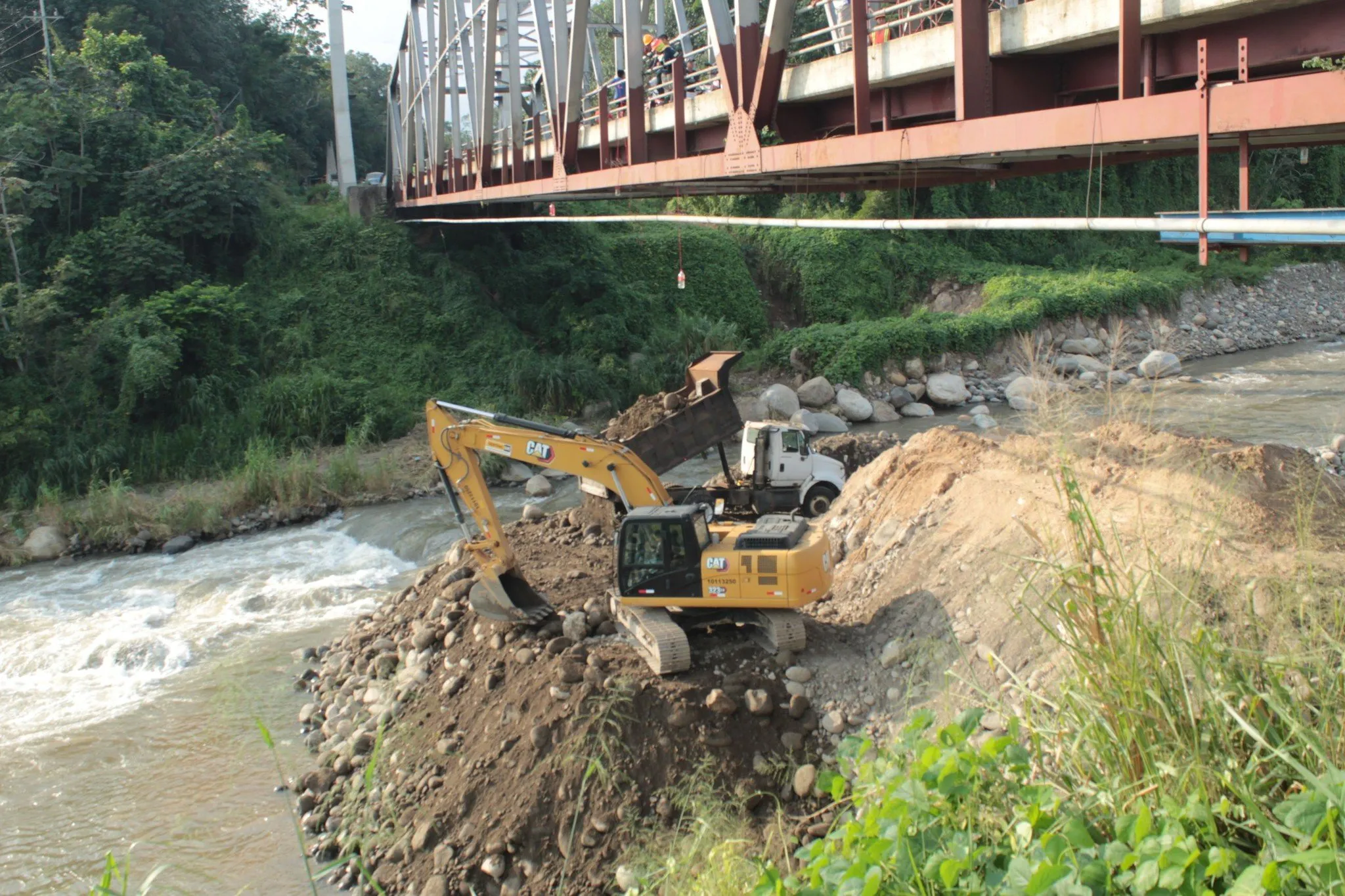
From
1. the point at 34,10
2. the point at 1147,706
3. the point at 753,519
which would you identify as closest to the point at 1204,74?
the point at 1147,706

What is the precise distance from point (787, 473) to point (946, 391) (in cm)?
1676

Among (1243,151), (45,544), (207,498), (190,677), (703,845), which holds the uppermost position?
(1243,151)

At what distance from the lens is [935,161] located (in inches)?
405

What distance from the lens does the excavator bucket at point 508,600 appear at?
12.5 metres

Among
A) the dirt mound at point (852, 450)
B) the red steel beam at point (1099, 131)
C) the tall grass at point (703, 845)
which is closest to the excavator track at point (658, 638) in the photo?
the tall grass at point (703, 845)

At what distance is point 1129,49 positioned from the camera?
25.8 ft

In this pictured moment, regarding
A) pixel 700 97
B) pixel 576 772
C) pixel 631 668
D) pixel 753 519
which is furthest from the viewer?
pixel 753 519

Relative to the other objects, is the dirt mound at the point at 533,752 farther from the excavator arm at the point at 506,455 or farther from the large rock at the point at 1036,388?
the large rock at the point at 1036,388

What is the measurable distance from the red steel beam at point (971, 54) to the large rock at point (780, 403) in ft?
71.8

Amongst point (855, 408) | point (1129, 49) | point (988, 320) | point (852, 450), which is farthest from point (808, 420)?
point (1129, 49)

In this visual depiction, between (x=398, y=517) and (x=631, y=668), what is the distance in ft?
45.8

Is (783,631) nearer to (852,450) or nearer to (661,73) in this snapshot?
(661,73)

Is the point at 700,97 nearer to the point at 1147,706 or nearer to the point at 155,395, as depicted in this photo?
the point at 1147,706

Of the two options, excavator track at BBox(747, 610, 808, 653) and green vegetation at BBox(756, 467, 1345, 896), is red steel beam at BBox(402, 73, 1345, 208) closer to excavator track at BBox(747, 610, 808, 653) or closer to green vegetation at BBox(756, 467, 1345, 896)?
green vegetation at BBox(756, 467, 1345, 896)
